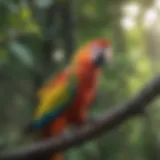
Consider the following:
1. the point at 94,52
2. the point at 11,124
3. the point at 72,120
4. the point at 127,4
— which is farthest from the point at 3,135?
the point at 127,4

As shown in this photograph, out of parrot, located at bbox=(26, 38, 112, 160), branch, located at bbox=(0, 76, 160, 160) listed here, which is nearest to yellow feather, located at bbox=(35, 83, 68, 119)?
parrot, located at bbox=(26, 38, 112, 160)

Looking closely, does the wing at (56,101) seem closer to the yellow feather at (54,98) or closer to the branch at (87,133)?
the yellow feather at (54,98)

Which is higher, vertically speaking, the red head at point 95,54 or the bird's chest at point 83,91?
the red head at point 95,54

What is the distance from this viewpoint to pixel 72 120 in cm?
110

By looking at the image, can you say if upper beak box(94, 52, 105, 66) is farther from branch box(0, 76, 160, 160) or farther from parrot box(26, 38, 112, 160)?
branch box(0, 76, 160, 160)

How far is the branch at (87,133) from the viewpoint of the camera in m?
0.85

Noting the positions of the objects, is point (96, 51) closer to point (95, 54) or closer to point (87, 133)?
point (95, 54)

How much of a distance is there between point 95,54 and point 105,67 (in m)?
0.10

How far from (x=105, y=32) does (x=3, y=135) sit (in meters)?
0.35

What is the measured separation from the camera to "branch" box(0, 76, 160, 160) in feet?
2.80

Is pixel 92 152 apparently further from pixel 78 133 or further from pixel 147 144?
pixel 78 133

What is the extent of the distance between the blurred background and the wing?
0.08 meters

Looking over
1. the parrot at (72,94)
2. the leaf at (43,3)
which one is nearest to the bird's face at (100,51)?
the parrot at (72,94)

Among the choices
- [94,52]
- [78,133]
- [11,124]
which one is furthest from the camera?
[11,124]
